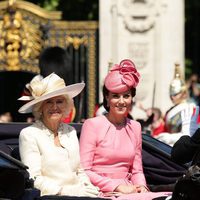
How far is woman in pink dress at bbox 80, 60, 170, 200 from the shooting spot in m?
8.25

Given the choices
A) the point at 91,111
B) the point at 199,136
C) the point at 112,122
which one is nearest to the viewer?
the point at 199,136

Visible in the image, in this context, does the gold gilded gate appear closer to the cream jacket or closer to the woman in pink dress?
the woman in pink dress

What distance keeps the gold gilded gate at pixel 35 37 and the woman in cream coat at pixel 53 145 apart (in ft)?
38.8

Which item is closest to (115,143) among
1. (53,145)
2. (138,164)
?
(138,164)

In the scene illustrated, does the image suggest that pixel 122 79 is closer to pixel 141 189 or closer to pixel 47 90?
pixel 47 90

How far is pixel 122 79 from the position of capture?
27.3 ft

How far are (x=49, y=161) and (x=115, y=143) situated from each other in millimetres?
616

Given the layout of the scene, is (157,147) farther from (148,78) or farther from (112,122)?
(148,78)

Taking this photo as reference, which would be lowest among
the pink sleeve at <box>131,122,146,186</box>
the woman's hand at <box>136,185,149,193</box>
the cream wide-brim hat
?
the woman's hand at <box>136,185,149,193</box>

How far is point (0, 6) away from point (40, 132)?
41.4 feet

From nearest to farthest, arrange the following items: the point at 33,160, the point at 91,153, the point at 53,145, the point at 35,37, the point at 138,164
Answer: the point at 33,160, the point at 53,145, the point at 91,153, the point at 138,164, the point at 35,37

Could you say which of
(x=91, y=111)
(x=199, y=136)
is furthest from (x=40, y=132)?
(x=91, y=111)

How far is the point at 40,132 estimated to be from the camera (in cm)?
804

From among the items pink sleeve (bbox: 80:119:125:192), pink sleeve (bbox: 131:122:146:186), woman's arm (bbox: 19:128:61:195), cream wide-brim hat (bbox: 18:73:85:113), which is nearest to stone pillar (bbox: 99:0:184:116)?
pink sleeve (bbox: 131:122:146:186)
